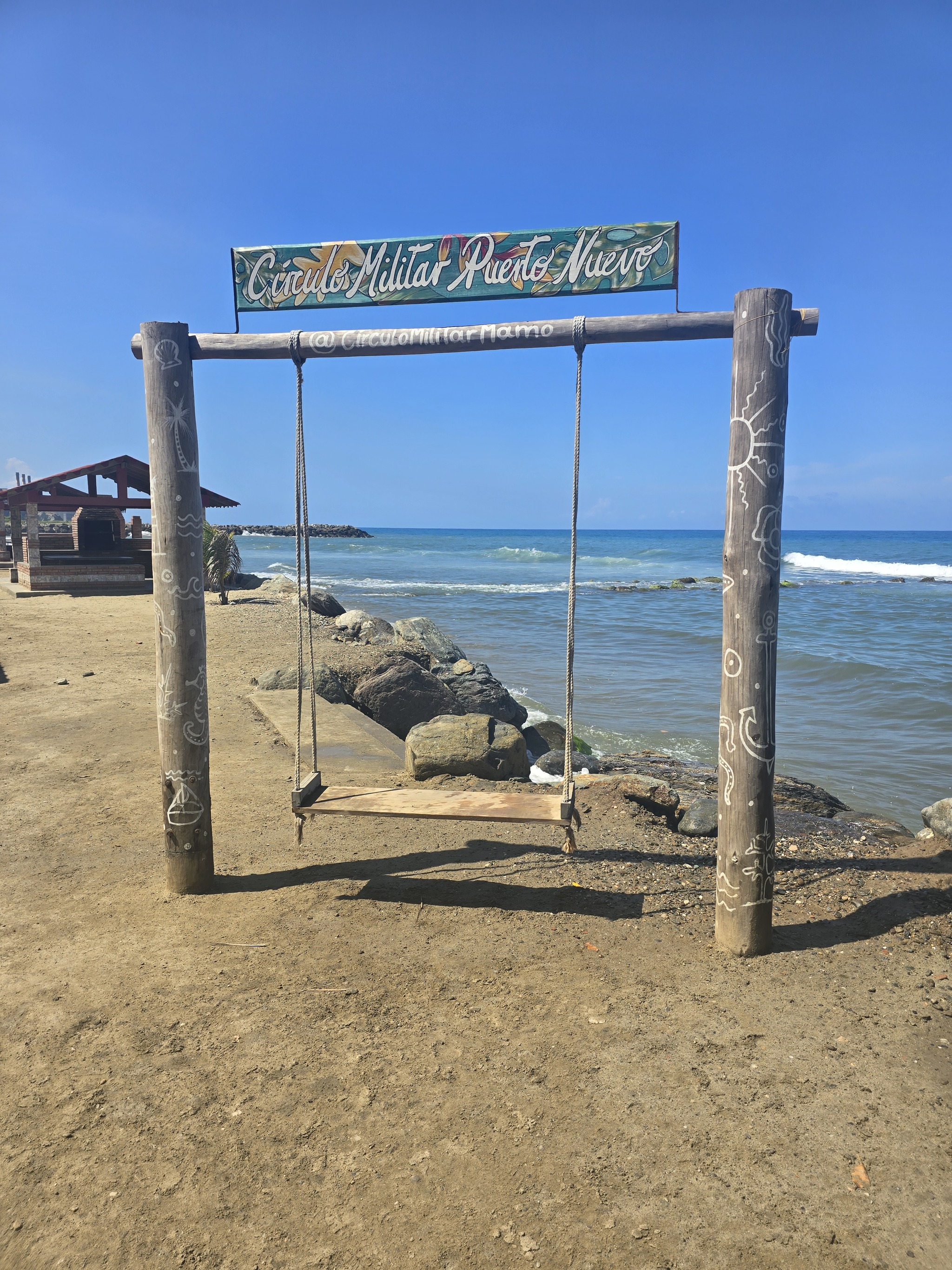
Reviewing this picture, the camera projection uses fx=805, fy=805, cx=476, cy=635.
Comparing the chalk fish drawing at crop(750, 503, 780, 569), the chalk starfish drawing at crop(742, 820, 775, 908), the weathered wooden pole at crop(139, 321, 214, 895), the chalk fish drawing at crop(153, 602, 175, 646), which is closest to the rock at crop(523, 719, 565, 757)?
the weathered wooden pole at crop(139, 321, 214, 895)

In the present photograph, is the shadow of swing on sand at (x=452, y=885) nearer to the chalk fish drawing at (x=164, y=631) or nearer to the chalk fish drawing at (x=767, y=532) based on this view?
the chalk fish drawing at (x=164, y=631)

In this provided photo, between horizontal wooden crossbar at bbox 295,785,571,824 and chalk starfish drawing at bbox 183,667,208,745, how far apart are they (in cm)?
67

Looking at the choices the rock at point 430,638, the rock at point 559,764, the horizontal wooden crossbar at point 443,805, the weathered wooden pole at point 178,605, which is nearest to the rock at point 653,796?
the horizontal wooden crossbar at point 443,805

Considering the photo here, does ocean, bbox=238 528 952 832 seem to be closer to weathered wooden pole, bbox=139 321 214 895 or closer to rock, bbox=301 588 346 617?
rock, bbox=301 588 346 617

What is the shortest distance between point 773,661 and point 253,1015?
8.79ft

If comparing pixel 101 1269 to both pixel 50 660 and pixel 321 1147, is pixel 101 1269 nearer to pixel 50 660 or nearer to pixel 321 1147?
pixel 321 1147

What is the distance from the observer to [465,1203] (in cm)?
228

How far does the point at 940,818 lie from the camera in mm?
5645

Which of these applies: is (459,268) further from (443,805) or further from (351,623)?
(351,623)

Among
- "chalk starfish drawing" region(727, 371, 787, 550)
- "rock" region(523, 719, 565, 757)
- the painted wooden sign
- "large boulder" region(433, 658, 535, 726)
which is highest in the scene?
the painted wooden sign

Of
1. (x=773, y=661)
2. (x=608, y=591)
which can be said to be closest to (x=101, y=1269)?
(x=773, y=661)

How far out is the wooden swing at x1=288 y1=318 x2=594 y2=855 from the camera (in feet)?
12.7

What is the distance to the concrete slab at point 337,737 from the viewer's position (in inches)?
257

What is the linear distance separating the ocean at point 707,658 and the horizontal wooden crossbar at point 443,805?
4.47 meters
